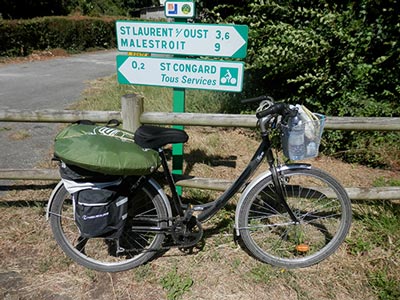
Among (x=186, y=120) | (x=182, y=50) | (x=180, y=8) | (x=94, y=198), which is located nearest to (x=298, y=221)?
(x=186, y=120)

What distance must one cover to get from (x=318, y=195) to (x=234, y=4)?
316 cm

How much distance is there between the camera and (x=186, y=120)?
98.9 inches

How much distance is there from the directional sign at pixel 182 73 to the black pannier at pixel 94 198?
1.00 meters

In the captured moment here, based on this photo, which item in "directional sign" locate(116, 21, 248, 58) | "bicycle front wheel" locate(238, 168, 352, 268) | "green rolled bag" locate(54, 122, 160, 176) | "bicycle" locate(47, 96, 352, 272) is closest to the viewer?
"green rolled bag" locate(54, 122, 160, 176)

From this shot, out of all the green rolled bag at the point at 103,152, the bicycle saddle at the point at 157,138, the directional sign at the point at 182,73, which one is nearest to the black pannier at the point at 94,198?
the green rolled bag at the point at 103,152

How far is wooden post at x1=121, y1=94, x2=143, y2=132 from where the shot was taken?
247cm

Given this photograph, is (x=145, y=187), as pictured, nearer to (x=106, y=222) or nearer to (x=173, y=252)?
(x=106, y=222)

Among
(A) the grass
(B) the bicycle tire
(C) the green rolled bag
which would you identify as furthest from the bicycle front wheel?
(C) the green rolled bag

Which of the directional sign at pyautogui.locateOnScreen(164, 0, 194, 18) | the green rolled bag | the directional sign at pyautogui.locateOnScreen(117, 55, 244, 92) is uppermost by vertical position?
the directional sign at pyautogui.locateOnScreen(164, 0, 194, 18)

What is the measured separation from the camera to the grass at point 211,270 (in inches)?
86.1

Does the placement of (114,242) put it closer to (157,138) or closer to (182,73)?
(157,138)

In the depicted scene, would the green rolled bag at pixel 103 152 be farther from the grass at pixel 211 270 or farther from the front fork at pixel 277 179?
the grass at pixel 211 270

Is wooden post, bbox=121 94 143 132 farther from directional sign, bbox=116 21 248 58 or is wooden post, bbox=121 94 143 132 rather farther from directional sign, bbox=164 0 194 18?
directional sign, bbox=164 0 194 18

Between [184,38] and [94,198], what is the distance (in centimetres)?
140
